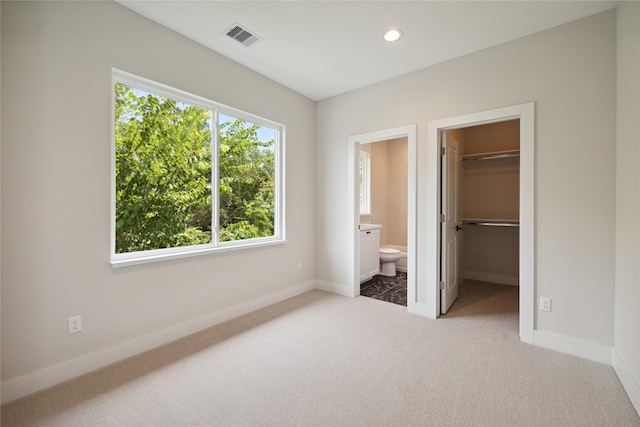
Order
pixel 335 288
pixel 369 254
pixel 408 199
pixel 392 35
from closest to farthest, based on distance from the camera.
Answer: pixel 392 35 < pixel 408 199 < pixel 335 288 < pixel 369 254

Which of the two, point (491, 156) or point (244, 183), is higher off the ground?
point (491, 156)

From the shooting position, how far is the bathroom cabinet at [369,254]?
424cm

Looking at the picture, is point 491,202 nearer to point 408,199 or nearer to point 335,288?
point 408,199

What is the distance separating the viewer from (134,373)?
2.03 m

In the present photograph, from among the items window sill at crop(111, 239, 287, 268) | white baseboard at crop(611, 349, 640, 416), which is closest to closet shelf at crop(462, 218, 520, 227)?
white baseboard at crop(611, 349, 640, 416)

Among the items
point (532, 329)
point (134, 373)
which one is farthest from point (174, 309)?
point (532, 329)

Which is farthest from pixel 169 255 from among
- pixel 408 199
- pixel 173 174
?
pixel 408 199

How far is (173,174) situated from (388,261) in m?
3.49

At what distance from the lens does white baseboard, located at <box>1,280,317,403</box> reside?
5.82 ft

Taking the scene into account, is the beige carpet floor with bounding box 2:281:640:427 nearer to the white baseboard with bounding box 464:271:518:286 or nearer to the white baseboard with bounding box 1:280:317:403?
the white baseboard with bounding box 1:280:317:403

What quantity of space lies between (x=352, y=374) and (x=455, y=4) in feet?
9.20

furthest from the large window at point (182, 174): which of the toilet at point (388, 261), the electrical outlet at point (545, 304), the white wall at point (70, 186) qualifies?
the electrical outlet at point (545, 304)

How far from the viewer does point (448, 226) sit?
3252mm

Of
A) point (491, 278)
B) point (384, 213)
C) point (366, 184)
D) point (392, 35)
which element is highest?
point (392, 35)
